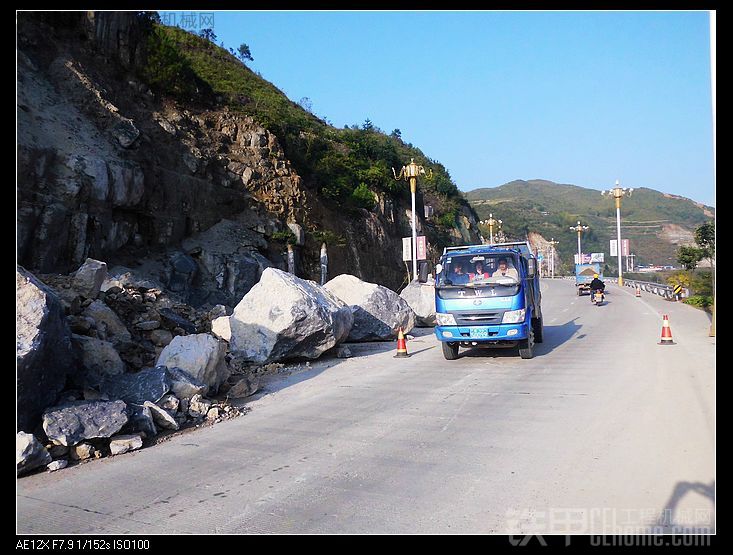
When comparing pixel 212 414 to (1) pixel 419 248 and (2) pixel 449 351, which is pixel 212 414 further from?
(1) pixel 419 248

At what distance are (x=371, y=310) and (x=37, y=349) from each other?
389 inches

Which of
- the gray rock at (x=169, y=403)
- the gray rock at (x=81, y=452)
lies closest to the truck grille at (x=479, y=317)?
the gray rock at (x=169, y=403)

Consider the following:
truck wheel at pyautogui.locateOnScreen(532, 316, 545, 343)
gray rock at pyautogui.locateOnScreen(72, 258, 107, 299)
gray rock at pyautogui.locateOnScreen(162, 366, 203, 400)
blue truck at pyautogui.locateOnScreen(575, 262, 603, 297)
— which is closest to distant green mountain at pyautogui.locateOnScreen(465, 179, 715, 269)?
blue truck at pyautogui.locateOnScreen(575, 262, 603, 297)

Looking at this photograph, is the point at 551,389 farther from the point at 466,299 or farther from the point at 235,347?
the point at 235,347

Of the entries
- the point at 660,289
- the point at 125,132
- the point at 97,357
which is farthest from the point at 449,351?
the point at 660,289

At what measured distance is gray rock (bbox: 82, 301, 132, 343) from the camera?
32.3ft

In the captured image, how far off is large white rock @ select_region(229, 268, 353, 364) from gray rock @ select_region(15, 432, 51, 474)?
17.5ft

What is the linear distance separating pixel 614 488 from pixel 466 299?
682cm

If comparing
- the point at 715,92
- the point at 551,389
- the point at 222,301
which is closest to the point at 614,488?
the point at 715,92

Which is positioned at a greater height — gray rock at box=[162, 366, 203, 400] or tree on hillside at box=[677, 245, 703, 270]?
tree on hillside at box=[677, 245, 703, 270]

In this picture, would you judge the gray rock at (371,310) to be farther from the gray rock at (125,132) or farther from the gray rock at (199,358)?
the gray rock at (125,132)

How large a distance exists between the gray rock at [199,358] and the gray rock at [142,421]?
1490 mm

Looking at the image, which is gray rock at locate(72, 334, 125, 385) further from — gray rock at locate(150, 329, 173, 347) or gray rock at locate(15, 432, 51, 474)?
gray rock at locate(15, 432, 51, 474)

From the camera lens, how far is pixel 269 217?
31750 mm
